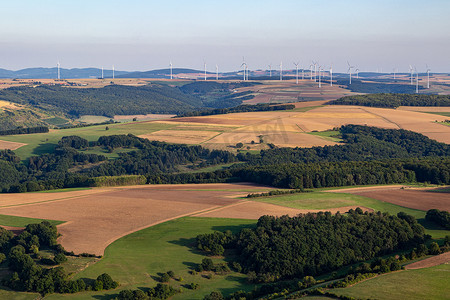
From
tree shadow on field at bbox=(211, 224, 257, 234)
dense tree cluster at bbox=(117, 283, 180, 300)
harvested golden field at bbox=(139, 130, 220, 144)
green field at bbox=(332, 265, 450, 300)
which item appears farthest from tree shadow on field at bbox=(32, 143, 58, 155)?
green field at bbox=(332, 265, 450, 300)

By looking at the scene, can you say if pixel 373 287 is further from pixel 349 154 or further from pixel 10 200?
pixel 349 154

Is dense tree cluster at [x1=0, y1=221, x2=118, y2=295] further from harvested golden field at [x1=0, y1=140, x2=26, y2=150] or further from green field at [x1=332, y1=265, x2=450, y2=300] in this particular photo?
harvested golden field at [x1=0, y1=140, x2=26, y2=150]

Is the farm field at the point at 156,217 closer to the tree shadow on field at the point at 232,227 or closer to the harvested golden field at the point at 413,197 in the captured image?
the tree shadow on field at the point at 232,227

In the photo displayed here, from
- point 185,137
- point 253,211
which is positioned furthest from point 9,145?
point 253,211

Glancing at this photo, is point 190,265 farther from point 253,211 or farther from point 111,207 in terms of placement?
point 111,207

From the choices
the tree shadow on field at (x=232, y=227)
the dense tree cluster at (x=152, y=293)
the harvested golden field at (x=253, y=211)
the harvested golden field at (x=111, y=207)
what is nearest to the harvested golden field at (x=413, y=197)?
the harvested golden field at (x=253, y=211)

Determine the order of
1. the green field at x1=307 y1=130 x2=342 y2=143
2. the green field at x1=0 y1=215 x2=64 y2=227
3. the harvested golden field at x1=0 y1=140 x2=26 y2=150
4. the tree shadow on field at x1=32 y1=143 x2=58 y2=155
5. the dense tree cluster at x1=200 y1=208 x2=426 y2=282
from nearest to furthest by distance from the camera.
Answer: the dense tree cluster at x1=200 y1=208 x2=426 y2=282 < the green field at x1=0 y1=215 x2=64 y2=227 < the tree shadow on field at x1=32 y1=143 x2=58 y2=155 < the harvested golden field at x1=0 y1=140 x2=26 y2=150 < the green field at x1=307 y1=130 x2=342 y2=143

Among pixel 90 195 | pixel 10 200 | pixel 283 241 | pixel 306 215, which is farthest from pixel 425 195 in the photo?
pixel 10 200
